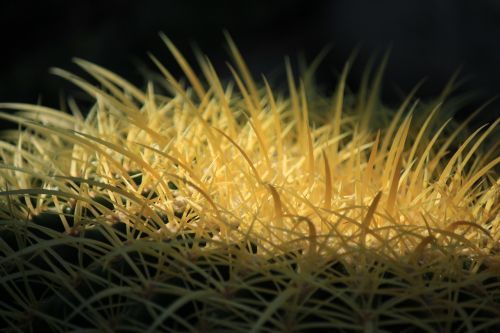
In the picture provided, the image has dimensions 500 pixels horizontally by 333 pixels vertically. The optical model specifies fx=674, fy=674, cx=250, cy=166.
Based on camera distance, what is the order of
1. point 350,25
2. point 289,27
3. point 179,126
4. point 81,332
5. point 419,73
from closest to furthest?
point 81,332 < point 179,126 < point 419,73 < point 350,25 < point 289,27

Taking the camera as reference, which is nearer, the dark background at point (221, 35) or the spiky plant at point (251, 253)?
the spiky plant at point (251, 253)

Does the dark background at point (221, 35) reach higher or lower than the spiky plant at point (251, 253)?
higher

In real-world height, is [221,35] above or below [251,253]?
above

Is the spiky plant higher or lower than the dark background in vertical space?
lower

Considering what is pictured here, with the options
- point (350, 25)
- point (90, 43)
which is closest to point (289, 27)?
point (350, 25)

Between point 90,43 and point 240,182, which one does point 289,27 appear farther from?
point 240,182

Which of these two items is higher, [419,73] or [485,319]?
[419,73]

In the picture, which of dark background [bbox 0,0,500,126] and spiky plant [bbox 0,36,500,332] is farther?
dark background [bbox 0,0,500,126]

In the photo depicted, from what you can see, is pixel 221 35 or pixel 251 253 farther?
pixel 221 35
